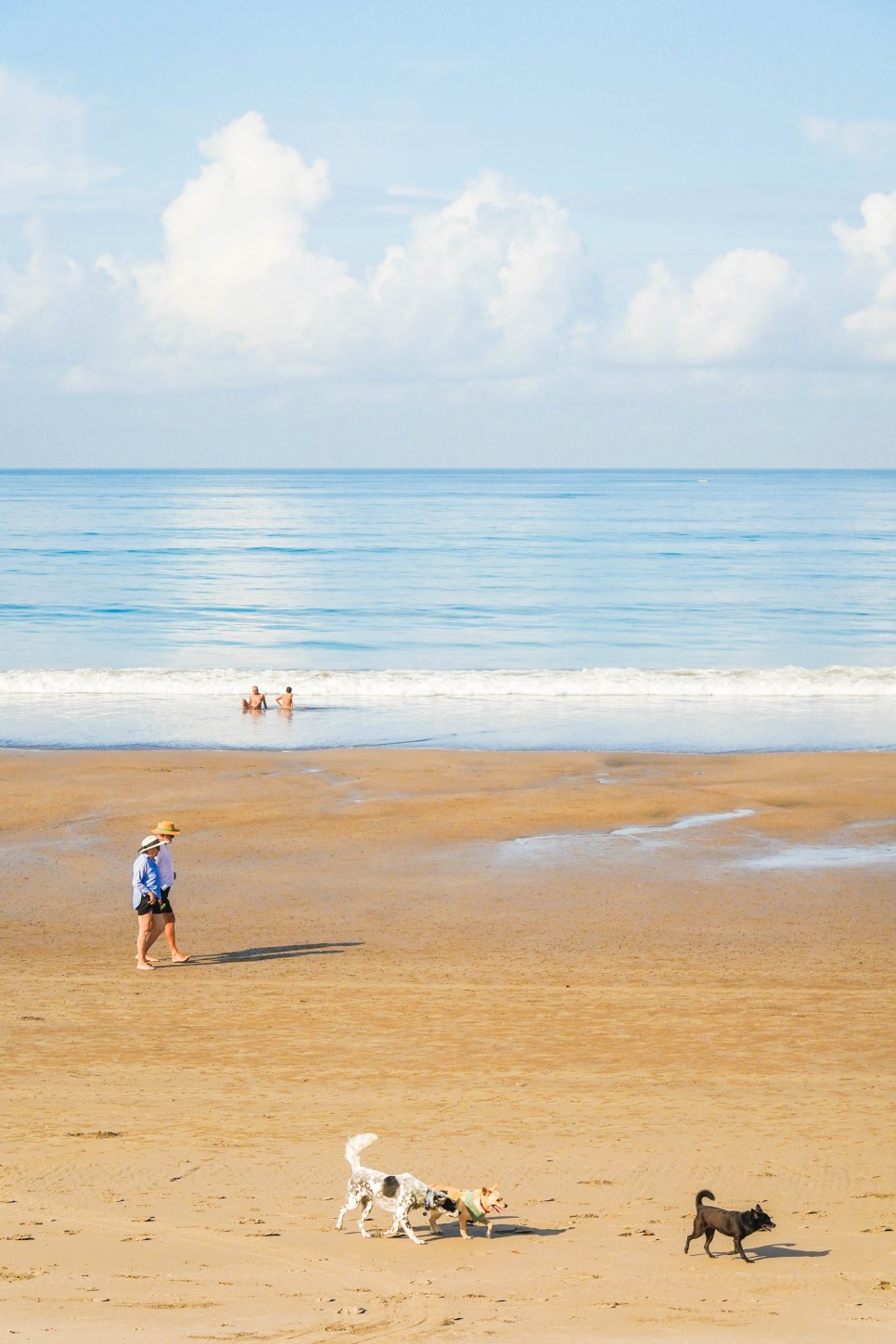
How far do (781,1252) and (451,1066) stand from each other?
3.23 meters

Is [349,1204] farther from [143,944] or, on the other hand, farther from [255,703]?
[255,703]

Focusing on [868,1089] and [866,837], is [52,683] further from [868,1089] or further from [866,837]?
[868,1089]

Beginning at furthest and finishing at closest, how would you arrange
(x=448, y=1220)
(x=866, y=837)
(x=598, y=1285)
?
(x=866, y=837) < (x=448, y=1220) < (x=598, y=1285)

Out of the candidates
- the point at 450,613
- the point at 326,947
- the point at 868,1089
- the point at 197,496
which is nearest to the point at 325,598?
the point at 450,613

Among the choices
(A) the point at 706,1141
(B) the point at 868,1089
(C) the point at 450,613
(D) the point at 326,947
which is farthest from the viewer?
(C) the point at 450,613

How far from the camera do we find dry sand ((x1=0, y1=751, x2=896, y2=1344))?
5520 mm

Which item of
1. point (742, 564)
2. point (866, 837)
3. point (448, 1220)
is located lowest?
point (448, 1220)

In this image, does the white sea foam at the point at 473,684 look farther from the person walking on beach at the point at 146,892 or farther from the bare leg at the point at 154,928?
the bare leg at the point at 154,928

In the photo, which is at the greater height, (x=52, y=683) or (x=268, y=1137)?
(x=52, y=683)

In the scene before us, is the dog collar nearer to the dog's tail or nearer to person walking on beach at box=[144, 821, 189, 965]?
the dog's tail

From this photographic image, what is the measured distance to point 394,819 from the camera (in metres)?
17.0

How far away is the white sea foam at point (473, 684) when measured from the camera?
29.7 m

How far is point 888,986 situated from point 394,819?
310 inches

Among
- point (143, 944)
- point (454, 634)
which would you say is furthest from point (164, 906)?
point (454, 634)
